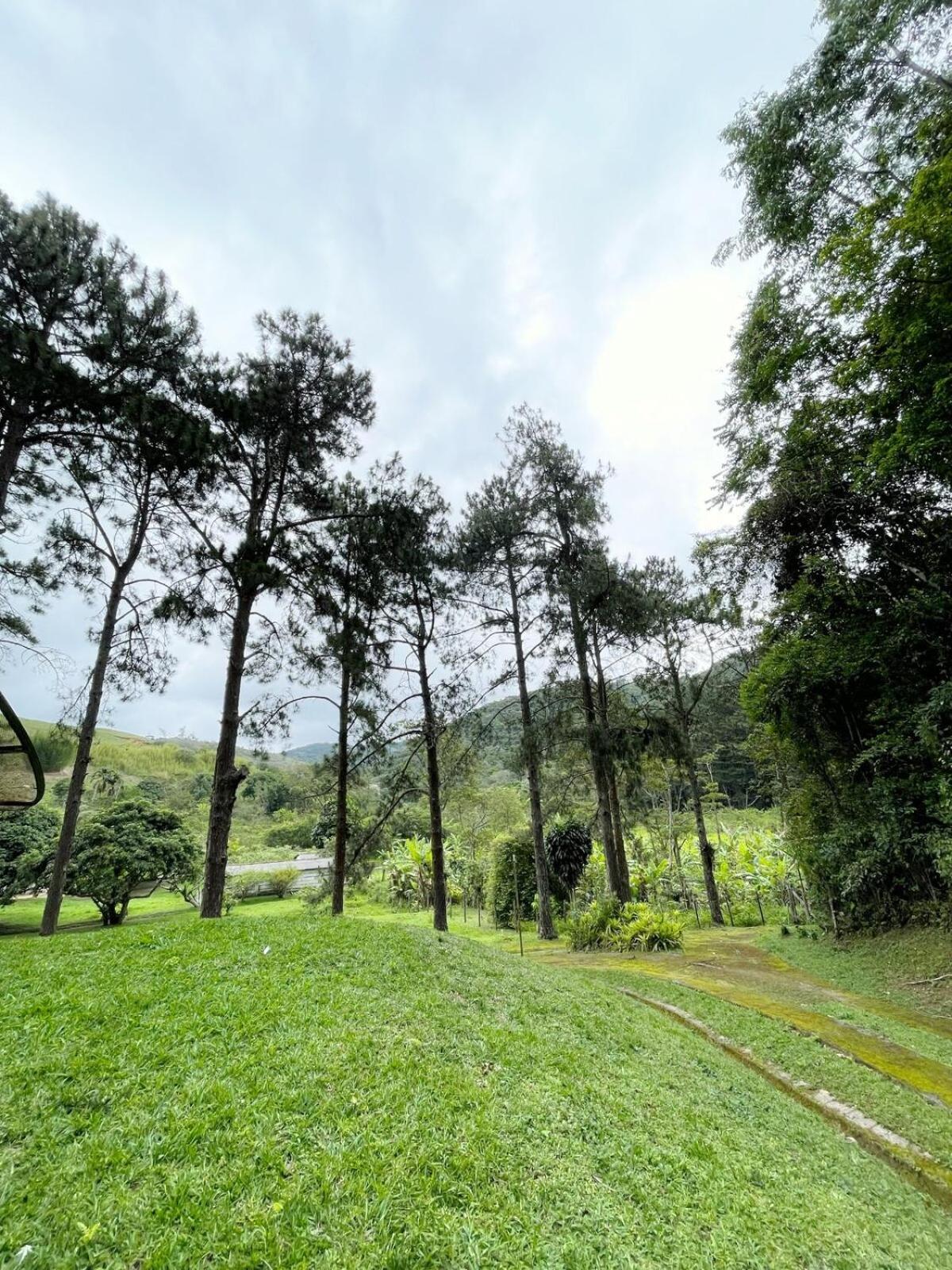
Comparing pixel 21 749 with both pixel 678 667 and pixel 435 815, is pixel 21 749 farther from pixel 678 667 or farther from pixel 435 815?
pixel 678 667

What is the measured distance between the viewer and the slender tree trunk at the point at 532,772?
12375 mm

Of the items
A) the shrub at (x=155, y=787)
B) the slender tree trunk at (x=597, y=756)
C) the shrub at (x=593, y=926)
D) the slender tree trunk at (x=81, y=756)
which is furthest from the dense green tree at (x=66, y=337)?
the shrub at (x=155, y=787)

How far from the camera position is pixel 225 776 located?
25.3 feet

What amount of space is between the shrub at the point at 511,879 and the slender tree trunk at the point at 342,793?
27.5ft

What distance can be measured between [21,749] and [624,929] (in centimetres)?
1134

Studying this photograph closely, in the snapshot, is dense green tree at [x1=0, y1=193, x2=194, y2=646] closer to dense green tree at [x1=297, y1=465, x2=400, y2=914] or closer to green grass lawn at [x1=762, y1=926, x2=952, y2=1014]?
dense green tree at [x1=297, y1=465, x2=400, y2=914]

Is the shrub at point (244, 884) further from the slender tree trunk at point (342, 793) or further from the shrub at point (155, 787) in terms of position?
the slender tree trunk at point (342, 793)

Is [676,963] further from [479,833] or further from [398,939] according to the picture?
[479,833]

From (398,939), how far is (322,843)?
3051 centimetres

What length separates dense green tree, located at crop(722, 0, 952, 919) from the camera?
657cm

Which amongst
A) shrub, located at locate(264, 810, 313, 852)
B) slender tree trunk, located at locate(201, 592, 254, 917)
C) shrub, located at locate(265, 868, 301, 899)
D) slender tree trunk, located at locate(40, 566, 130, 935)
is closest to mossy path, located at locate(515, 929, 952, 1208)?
slender tree trunk, located at locate(201, 592, 254, 917)

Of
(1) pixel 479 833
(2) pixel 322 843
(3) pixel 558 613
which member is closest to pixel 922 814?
(3) pixel 558 613

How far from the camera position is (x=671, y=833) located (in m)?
19.1

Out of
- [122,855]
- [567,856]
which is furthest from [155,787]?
[567,856]
